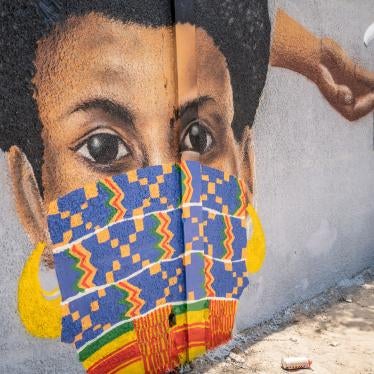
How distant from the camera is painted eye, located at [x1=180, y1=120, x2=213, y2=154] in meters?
2.83

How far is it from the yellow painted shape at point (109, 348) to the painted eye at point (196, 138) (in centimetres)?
125

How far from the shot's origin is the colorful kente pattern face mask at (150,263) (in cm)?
245

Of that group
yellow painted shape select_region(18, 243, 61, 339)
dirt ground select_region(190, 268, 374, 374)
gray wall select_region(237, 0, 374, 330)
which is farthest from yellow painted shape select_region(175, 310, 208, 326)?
yellow painted shape select_region(18, 243, 61, 339)

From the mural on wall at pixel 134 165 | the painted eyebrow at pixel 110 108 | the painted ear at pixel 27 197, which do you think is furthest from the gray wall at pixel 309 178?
the painted ear at pixel 27 197

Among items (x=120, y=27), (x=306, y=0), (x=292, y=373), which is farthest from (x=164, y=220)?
(x=306, y=0)

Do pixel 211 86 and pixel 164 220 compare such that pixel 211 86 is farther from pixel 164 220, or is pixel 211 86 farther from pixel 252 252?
pixel 252 252

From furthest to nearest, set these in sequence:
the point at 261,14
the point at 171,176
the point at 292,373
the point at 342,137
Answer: the point at 342,137 < the point at 261,14 < the point at 292,373 < the point at 171,176

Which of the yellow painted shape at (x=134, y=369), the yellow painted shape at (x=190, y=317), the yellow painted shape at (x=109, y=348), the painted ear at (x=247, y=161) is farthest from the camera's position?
the painted ear at (x=247, y=161)

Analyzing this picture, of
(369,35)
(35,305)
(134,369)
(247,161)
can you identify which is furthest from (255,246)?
(369,35)

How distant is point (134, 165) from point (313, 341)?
2160 millimetres

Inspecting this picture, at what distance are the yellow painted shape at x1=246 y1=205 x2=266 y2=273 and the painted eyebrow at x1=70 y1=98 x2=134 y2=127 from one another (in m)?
1.31

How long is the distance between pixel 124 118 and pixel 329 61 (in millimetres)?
2404

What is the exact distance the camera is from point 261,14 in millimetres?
3301

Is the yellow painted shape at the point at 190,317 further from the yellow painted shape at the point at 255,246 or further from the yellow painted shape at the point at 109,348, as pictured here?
the yellow painted shape at the point at 255,246
